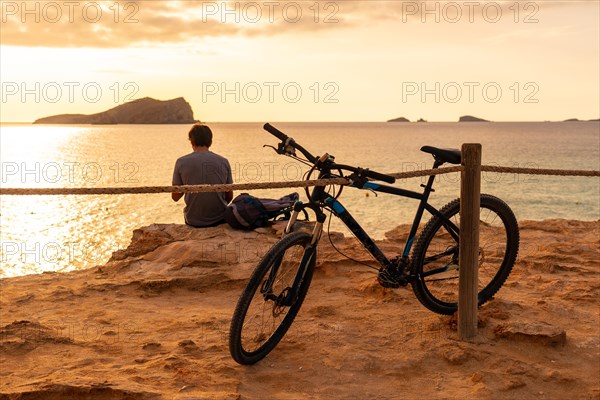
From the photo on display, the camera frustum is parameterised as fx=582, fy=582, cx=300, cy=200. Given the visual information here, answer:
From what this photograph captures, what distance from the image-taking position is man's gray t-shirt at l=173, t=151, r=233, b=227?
7.04 meters

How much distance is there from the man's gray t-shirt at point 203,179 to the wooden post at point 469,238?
10.6 ft

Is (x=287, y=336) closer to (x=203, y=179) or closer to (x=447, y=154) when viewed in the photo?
(x=447, y=154)

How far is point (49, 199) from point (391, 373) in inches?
1478

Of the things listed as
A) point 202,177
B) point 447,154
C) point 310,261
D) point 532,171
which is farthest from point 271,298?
point 202,177

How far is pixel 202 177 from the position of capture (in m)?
7.07

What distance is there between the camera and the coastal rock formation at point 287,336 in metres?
3.88

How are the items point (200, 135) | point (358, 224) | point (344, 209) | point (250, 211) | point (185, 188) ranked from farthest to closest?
point (200, 135), point (250, 211), point (358, 224), point (344, 209), point (185, 188)

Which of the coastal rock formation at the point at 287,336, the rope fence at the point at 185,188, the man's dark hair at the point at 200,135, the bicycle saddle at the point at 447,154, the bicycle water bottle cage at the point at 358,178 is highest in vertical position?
the man's dark hair at the point at 200,135

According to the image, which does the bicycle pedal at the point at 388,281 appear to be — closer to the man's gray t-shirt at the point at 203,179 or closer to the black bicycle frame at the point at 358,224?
the black bicycle frame at the point at 358,224

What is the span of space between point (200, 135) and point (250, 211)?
1.14 m

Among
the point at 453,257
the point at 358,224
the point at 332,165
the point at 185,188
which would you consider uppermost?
the point at 332,165

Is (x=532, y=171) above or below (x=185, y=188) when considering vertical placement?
above

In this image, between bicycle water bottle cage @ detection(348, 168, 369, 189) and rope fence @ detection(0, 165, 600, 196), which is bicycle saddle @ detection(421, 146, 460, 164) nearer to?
rope fence @ detection(0, 165, 600, 196)

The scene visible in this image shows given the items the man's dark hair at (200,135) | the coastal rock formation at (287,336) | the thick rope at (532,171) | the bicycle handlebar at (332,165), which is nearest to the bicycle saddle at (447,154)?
the thick rope at (532,171)
